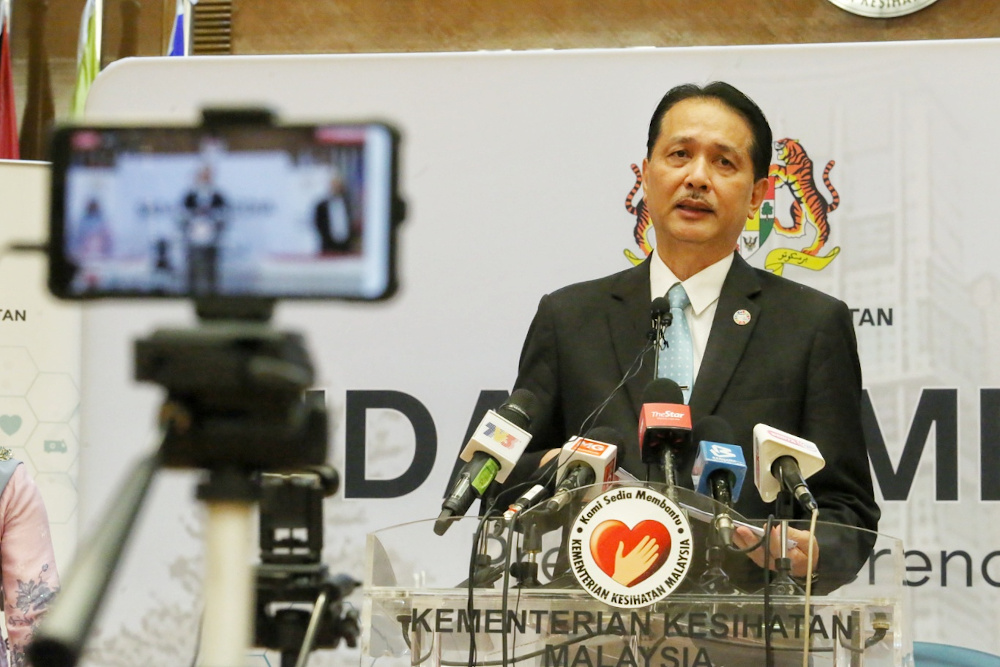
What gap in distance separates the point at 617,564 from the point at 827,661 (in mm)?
354

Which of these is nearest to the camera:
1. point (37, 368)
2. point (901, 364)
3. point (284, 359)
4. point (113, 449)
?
point (284, 359)

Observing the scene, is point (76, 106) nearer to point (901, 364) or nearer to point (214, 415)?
point (901, 364)

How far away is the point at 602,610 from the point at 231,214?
3.69 ft

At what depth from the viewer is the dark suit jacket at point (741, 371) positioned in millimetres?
2670

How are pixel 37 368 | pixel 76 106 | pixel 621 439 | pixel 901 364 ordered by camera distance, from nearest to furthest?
pixel 621 439, pixel 901 364, pixel 37 368, pixel 76 106

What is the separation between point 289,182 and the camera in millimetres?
1058

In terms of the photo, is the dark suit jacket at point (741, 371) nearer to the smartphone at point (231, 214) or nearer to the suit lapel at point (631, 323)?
the suit lapel at point (631, 323)

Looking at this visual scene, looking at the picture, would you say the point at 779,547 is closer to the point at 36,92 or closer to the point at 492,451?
the point at 492,451

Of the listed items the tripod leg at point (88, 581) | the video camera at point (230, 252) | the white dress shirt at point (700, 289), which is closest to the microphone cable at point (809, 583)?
the white dress shirt at point (700, 289)

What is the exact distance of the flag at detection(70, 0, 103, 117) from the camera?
5496mm

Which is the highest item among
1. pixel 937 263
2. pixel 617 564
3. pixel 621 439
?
pixel 937 263

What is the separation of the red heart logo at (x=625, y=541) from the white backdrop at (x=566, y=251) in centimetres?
215

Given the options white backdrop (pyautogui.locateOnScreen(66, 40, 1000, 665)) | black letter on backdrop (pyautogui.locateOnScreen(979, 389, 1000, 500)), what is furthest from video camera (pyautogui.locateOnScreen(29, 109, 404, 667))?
black letter on backdrop (pyautogui.locateOnScreen(979, 389, 1000, 500))

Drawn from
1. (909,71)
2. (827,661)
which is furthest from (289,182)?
(909,71)
